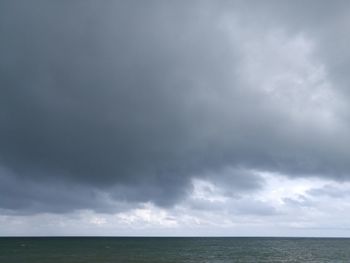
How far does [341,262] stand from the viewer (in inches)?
3799

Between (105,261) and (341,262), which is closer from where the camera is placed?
(105,261)

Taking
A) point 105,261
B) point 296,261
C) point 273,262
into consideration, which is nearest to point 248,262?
point 273,262

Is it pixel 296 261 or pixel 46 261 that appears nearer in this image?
pixel 46 261

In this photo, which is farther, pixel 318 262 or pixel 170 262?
pixel 318 262

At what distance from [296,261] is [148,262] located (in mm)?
42827

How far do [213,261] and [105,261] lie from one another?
29.0 m

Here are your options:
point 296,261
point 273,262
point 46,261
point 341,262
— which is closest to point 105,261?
point 46,261

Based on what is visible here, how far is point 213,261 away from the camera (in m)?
94.2

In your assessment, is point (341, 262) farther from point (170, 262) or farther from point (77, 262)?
point (77, 262)

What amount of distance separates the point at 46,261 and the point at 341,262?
8092 centimetres

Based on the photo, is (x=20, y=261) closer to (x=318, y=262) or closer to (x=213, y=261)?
(x=213, y=261)

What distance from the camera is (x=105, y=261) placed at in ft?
295

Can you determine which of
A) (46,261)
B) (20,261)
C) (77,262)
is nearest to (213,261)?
(77,262)

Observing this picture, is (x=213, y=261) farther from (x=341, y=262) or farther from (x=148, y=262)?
(x=341, y=262)
